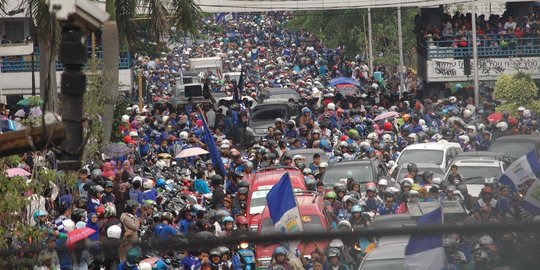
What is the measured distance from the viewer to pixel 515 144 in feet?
93.7

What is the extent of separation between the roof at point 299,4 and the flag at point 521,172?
1053 inches

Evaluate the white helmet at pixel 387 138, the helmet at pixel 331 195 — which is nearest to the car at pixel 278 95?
the white helmet at pixel 387 138

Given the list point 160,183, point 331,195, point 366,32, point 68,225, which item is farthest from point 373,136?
point 366,32

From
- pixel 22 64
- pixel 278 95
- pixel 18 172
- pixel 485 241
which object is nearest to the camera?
pixel 485 241

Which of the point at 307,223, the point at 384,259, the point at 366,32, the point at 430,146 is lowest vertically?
the point at 307,223

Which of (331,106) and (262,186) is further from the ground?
(331,106)

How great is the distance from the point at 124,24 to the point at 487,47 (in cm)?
1854

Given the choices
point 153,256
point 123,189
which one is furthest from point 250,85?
point 153,256

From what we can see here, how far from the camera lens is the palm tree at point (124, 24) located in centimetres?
2989

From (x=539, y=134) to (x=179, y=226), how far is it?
42.2ft

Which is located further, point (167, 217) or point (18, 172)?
point (18, 172)

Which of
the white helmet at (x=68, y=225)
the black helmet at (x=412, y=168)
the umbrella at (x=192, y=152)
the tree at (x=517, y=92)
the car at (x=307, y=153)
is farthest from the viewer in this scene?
the tree at (x=517, y=92)

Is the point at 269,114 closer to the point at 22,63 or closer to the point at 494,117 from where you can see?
the point at 494,117

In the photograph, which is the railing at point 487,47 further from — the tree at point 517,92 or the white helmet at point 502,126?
the white helmet at point 502,126
